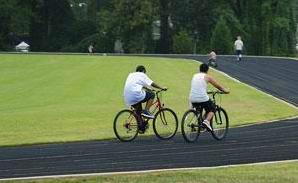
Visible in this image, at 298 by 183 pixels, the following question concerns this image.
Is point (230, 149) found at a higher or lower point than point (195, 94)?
lower

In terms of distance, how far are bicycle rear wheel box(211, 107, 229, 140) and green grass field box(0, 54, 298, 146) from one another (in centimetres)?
281

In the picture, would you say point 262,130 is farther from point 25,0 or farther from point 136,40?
point 25,0

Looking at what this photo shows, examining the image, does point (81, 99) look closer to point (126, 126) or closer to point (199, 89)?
point (126, 126)

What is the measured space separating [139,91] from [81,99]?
527 inches

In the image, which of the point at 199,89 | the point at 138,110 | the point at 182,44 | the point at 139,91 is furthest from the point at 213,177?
the point at 182,44

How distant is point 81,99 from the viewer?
30.0 meters

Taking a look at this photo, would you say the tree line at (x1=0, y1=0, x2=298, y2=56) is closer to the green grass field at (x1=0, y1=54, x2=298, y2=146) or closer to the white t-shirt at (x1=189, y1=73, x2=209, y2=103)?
the green grass field at (x1=0, y1=54, x2=298, y2=146)

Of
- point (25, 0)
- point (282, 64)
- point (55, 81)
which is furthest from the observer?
point (25, 0)

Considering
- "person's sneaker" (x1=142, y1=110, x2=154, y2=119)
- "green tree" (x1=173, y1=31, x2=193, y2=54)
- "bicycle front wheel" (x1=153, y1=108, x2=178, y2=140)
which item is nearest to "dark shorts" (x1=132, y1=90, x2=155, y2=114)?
"person's sneaker" (x1=142, y1=110, x2=154, y2=119)

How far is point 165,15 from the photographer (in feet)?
286

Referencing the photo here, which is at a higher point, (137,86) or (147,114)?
(137,86)

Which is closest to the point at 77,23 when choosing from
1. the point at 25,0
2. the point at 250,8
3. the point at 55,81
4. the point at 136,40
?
the point at 25,0

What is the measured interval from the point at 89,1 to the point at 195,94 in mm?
94482

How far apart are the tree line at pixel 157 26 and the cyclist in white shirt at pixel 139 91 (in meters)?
55.3
